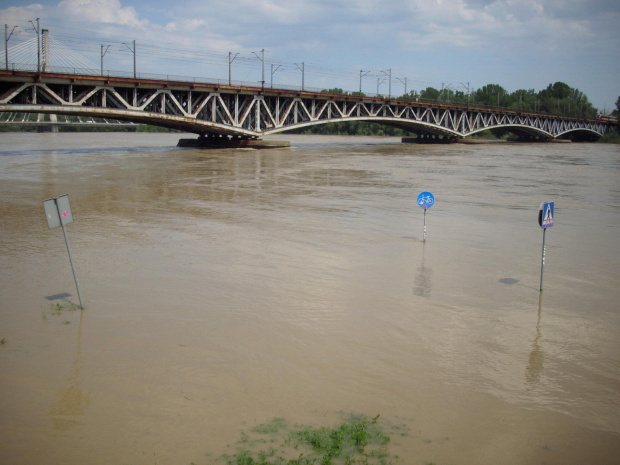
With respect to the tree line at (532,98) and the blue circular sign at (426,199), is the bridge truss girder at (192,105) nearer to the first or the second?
the blue circular sign at (426,199)

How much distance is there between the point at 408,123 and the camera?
7838 centimetres

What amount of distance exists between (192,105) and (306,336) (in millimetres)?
49653

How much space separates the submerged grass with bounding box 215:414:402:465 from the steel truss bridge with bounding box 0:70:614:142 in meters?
38.8

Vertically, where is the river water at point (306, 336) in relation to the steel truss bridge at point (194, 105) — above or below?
below

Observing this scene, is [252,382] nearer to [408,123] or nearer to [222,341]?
[222,341]

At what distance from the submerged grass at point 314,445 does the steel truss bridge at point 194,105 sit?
1529 inches

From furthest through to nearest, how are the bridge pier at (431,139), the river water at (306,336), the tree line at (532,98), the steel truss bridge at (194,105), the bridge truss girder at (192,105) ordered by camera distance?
the tree line at (532,98) < the bridge pier at (431,139) < the bridge truss girder at (192,105) < the steel truss bridge at (194,105) < the river water at (306,336)

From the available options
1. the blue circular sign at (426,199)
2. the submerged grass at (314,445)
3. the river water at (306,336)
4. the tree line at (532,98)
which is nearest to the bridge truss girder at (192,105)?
the river water at (306,336)

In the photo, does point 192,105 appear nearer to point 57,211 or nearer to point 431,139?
point 57,211

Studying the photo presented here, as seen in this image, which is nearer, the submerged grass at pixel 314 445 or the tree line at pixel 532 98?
the submerged grass at pixel 314 445

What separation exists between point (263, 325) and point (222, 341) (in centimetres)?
83

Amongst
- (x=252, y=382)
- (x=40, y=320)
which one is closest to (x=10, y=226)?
(x=40, y=320)

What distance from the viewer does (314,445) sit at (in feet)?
17.3

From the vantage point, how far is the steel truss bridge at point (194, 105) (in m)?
40.6
